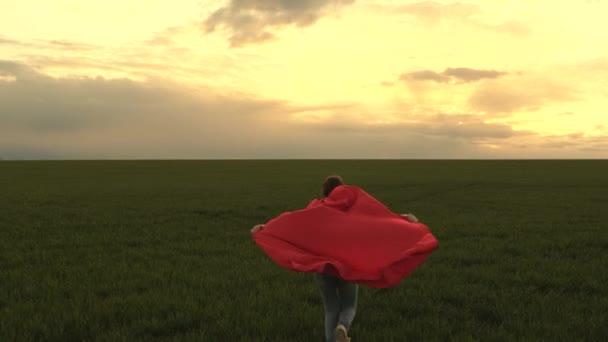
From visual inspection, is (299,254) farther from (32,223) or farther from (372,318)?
(32,223)

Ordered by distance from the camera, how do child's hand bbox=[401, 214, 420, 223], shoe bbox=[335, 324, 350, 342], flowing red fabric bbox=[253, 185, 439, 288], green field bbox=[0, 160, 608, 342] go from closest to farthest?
shoe bbox=[335, 324, 350, 342], flowing red fabric bbox=[253, 185, 439, 288], child's hand bbox=[401, 214, 420, 223], green field bbox=[0, 160, 608, 342]

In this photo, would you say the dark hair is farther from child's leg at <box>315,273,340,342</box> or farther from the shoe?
the shoe

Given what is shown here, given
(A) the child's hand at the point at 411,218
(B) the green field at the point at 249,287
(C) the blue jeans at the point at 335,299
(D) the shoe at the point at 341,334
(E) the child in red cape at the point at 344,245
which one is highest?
(A) the child's hand at the point at 411,218

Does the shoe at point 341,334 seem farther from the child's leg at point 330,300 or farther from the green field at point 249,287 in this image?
the green field at point 249,287

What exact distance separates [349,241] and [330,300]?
2.40 ft

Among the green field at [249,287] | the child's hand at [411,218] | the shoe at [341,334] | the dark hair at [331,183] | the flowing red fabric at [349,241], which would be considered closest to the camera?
the shoe at [341,334]

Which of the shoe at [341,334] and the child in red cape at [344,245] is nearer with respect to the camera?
the shoe at [341,334]

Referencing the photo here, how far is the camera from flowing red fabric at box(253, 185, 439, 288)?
5980mm

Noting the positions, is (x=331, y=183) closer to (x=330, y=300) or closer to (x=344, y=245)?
(x=344, y=245)

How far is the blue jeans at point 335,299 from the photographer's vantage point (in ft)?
20.3

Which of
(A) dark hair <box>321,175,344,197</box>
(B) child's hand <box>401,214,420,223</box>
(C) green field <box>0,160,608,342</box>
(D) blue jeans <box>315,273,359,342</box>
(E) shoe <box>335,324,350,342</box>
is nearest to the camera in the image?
(E) shoe <box>335,324,350,342</box>

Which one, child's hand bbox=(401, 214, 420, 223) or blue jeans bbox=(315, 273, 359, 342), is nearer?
blue jeans bbox=(315, 273, 359, 342)

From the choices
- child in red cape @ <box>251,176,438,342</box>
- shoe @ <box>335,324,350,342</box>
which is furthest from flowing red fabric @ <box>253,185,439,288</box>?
shoe @ <box>335,324,350,342</box>

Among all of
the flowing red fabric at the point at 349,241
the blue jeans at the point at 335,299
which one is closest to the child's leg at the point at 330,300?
the blue jeans at the point at 335,299
